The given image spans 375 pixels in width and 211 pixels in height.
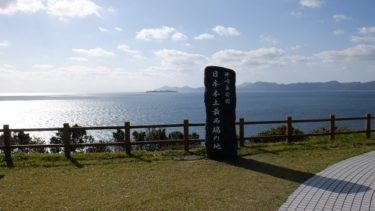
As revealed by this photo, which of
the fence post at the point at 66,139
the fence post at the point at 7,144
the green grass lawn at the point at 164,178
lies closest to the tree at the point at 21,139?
the fence post at the point at 7,144

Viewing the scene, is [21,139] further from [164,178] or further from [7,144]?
[164,178]

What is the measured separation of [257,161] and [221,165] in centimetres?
130

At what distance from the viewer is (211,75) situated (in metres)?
13.2

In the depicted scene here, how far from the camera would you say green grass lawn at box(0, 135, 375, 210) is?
7.89 m

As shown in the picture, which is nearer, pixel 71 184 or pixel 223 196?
pixel 223 196

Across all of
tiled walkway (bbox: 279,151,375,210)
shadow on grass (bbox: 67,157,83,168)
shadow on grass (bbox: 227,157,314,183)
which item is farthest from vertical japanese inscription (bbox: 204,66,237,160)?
shadow on grass (bbox: 67,157,83,168)

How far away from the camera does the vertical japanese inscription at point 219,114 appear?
43.1 feet

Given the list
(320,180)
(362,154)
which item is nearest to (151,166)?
(320,180)

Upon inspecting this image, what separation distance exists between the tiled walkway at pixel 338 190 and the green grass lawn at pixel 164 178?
0.33 meters

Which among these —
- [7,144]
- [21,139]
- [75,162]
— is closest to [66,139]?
[75,162]

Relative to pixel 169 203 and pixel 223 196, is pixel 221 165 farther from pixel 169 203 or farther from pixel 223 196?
pixel 169 203

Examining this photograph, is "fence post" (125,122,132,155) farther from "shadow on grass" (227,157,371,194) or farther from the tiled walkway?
the tiled walkway

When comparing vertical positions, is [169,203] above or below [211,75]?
below

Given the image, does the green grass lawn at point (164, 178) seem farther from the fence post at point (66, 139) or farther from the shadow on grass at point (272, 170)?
the fence post at point (66, 139)
